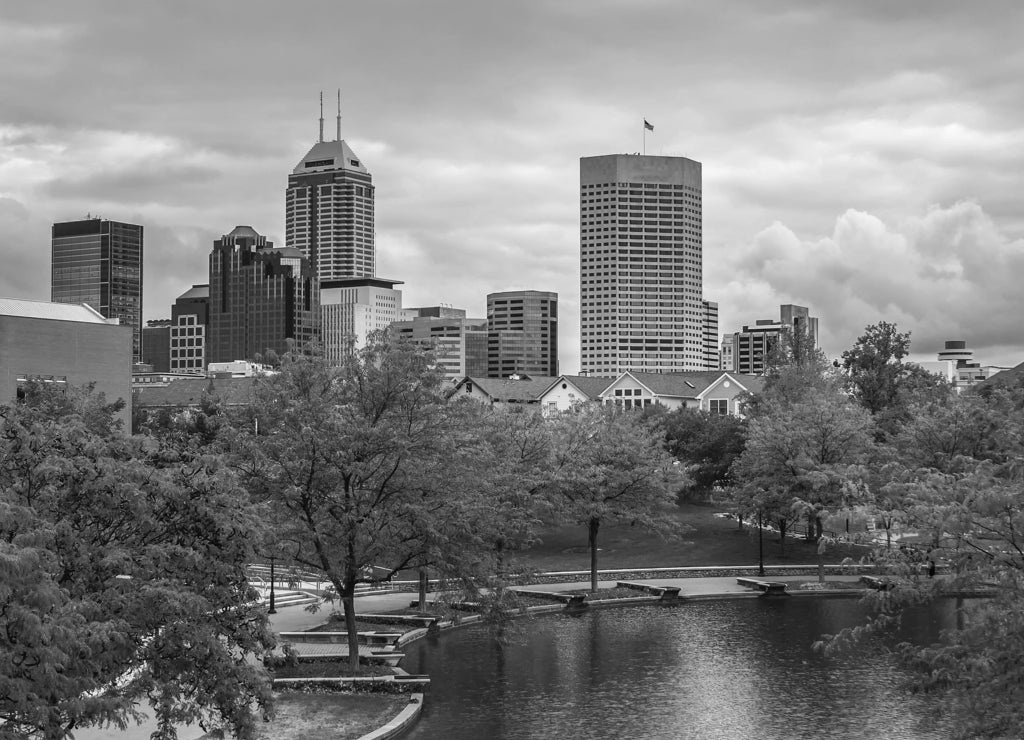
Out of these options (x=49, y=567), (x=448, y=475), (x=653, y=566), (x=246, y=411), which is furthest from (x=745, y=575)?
(x=49, y=567)

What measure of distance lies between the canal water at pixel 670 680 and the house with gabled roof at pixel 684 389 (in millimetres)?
87854

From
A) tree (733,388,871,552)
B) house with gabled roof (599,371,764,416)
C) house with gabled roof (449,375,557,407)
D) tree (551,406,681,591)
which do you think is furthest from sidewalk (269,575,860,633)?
house with gabled roof (599,371,764,416)

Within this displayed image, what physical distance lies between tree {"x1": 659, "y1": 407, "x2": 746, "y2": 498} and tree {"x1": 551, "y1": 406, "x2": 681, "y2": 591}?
23749 mm

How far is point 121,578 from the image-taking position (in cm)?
1995

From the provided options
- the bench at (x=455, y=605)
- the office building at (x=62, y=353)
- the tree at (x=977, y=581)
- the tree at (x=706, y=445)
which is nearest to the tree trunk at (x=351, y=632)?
the bench at (x=455, y=605)

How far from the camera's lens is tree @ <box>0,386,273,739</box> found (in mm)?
17156

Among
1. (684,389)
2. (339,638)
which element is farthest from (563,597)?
(684,389)

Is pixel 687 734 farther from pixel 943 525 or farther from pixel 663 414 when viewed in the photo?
pixel 663 414

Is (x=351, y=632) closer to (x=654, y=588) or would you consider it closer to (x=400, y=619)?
(x=400, y=619)

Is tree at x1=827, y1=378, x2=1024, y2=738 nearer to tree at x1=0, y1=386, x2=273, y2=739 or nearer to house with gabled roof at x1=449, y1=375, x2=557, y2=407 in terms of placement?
tree at x1=0, y1=386, x2=273, y2=739

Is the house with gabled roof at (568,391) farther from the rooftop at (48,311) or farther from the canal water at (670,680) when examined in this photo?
the canal water at (670,680)

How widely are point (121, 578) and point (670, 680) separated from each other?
20.4 meters

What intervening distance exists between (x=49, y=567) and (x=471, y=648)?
82.1ft

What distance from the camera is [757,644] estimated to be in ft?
139
